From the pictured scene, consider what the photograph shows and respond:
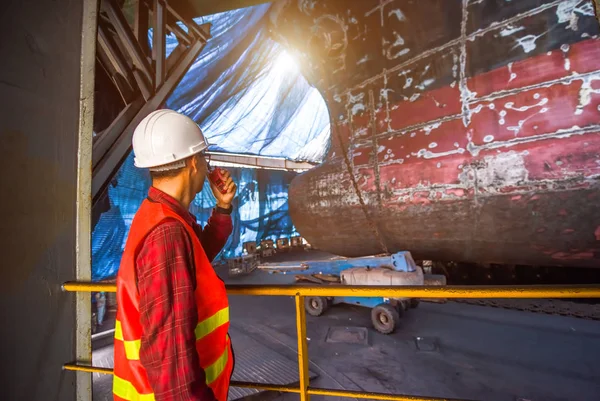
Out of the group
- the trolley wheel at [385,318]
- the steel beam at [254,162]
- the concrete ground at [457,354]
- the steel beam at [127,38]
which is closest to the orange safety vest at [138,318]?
the concrete ground at [457,354]

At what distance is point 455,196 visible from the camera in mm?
3141

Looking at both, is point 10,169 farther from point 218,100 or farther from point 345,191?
point 218,100

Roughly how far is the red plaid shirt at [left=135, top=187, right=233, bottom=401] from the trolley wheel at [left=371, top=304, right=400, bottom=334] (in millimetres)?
3485

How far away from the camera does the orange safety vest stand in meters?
1.03

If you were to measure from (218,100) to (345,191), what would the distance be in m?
3.94

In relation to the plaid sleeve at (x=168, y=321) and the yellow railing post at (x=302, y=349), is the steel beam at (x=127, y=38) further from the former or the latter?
the yellow railing post at (x=302, y=349)

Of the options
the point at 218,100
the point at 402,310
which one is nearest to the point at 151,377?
the point at 402,310

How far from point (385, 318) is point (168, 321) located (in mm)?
3713

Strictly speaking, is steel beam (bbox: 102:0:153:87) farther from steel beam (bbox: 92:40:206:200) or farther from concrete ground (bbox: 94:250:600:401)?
concrete ground (bbox: 94:250:600:401)

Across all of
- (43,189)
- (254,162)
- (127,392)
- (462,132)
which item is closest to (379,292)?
(127,392)

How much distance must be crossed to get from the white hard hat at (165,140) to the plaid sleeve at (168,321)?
41cm

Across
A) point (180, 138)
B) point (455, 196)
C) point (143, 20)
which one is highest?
point (143, 20)

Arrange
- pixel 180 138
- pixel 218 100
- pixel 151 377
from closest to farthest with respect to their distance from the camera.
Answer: pixel 151 377 < pixel 180 138 < pixel 218 100

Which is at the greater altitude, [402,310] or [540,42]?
[540,42]
